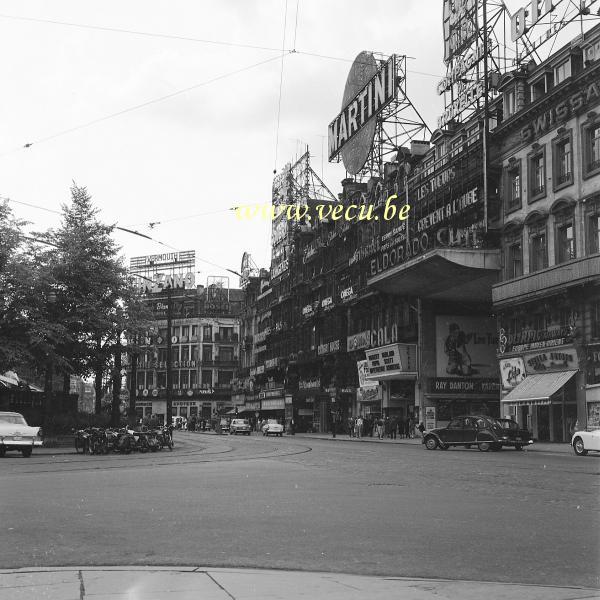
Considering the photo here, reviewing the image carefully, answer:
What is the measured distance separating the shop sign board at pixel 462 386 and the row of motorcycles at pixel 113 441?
28970 millimetres

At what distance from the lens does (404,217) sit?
57375 millimetres

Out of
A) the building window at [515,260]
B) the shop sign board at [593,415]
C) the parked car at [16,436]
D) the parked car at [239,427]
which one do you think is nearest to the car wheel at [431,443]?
the shop sign board at [593,415]

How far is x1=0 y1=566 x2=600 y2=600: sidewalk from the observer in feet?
21.0

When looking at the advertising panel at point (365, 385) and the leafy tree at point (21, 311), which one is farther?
the advertising panel at point (365, 385)

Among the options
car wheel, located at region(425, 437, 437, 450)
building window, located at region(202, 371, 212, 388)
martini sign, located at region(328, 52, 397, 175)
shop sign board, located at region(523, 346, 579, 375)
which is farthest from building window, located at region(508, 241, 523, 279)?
building window, located at region(202, 371, 212, 388)

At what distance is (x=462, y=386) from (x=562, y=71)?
80.4 ft

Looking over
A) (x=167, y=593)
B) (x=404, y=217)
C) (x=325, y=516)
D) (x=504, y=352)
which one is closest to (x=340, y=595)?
(x=167, y=593)

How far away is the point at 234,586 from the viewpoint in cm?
672

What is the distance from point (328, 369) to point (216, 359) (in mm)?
57740

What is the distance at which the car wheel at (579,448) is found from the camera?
2941cm

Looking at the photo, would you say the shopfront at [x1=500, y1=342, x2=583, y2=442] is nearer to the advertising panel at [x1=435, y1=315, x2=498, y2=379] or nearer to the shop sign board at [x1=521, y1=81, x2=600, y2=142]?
the shop sign board at [x1=521, y1=81, x2=600, y2=142]

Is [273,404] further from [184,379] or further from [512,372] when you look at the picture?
[512,372]

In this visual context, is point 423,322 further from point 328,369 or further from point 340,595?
point 340,595

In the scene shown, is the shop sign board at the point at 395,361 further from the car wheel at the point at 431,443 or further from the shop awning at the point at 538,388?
the car wheel at the point at 431,443
